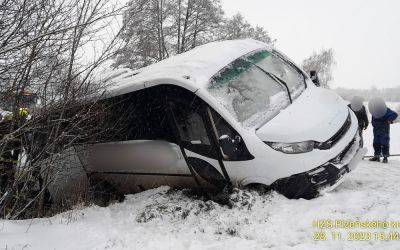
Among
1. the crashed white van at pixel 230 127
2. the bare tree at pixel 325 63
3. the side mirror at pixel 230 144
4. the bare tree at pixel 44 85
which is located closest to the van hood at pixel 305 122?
the crashed white van at pixel 230 127

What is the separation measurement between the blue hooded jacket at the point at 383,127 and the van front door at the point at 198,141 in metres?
4.88

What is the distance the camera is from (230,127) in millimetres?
5184

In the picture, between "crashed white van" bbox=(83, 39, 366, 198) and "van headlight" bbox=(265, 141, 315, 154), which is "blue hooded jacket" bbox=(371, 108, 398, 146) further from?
"van headlight" bbox=(265, 141, 315, 154)

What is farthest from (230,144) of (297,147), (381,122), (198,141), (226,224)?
(381,122)

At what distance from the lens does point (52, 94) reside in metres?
5.80

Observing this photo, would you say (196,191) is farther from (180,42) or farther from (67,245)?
(180,42)

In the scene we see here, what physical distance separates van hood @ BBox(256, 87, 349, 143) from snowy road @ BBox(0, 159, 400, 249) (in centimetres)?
77

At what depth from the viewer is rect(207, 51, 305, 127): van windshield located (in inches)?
210

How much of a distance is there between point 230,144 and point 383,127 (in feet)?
17.3

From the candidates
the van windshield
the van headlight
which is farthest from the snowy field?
the van windshield

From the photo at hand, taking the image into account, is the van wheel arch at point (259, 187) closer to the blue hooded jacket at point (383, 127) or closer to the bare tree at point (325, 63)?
the blue hooded jacket at point (383, 127)

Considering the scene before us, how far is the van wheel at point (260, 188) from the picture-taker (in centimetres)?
512

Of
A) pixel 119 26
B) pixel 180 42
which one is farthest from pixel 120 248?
pixel 180 42

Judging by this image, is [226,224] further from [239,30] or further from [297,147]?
[239,30]
